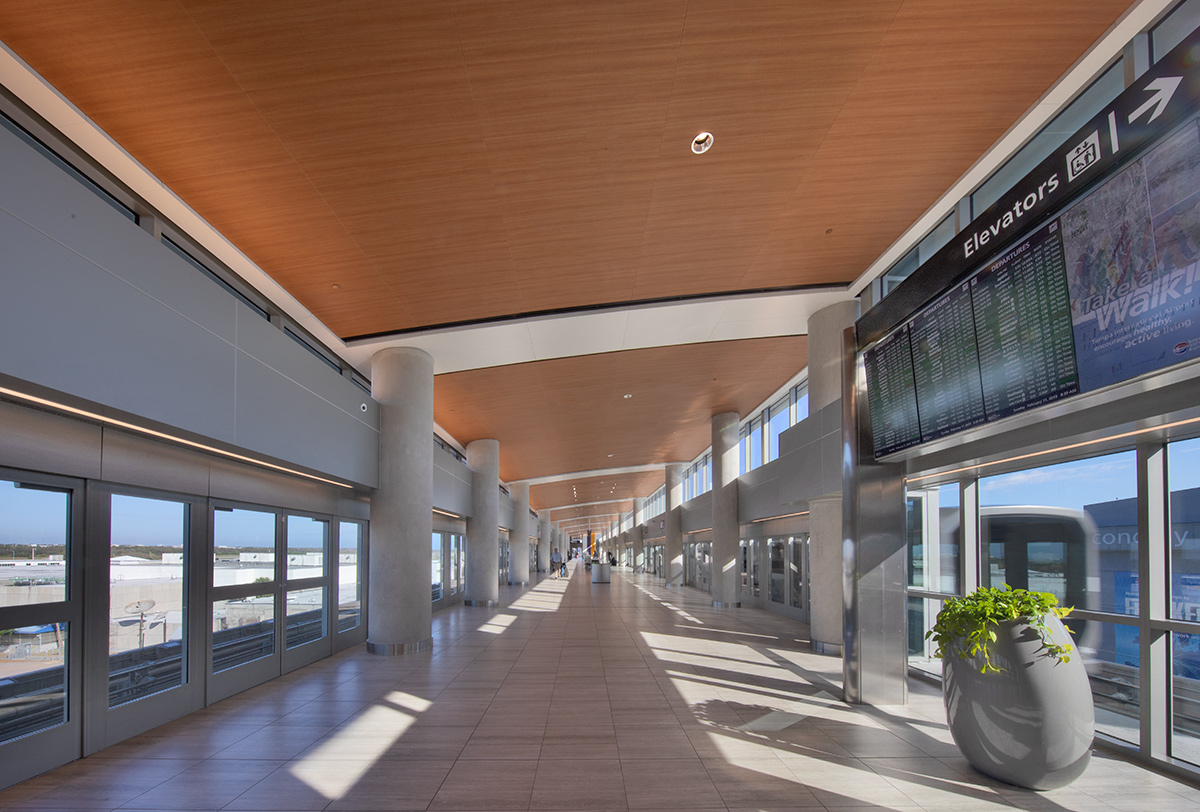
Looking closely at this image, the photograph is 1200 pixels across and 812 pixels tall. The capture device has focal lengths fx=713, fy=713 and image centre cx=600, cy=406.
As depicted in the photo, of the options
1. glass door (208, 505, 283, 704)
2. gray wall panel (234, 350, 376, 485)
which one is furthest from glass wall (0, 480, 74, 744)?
glass door (208, 505, 283, 704)

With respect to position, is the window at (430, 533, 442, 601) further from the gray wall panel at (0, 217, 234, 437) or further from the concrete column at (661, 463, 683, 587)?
the concrete column at (661, 463, 683, 587)

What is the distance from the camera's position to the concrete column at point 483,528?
20.6 metres

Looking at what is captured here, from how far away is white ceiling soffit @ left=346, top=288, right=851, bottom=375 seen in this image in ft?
35.2

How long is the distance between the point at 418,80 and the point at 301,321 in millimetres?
5565

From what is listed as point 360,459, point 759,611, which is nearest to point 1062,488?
point 360,459

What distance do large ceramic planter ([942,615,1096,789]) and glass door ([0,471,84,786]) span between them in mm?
6802

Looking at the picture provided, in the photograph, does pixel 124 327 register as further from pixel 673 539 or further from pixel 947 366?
pixel 673 539

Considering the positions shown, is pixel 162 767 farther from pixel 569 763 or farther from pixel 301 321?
pixel 301 321

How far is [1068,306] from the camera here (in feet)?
14.5

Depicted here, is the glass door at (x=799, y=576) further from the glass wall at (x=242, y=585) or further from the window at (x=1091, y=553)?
the glass wall at (x=242, y=585)

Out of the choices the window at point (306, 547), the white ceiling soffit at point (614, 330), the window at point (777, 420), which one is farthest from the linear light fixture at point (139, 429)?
the window at point (777, 420)

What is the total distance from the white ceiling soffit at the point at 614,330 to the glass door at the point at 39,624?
5.84m

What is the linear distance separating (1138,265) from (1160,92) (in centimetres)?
85

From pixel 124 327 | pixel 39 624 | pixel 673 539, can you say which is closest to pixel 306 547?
pixel 39 624
